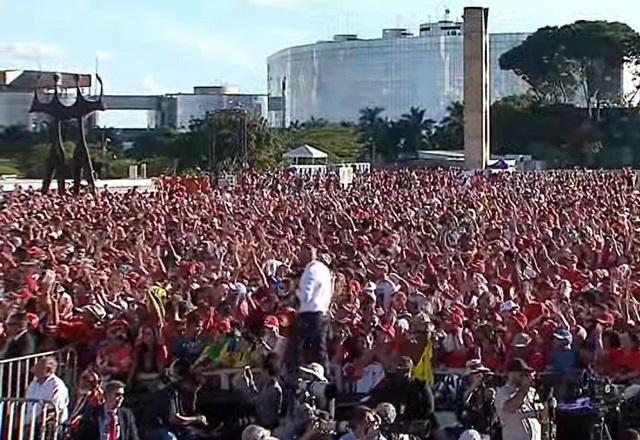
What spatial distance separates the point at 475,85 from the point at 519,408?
62.0 metres

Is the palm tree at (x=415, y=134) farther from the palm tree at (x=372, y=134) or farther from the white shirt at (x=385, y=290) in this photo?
the white shirt at (x=385, y=290)

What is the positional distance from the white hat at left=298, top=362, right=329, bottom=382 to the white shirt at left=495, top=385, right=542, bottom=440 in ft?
5.33

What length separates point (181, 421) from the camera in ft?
33.9

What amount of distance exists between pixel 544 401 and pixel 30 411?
11.3ft

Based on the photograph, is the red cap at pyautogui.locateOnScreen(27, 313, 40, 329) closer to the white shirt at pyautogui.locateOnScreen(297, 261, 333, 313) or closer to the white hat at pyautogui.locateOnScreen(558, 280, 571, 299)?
the white shirt at pyautogui.locateOnScreen(297, 261, 333, 313)

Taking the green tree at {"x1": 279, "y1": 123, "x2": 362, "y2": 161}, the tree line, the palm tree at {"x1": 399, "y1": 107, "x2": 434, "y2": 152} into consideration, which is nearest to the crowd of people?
the tree line

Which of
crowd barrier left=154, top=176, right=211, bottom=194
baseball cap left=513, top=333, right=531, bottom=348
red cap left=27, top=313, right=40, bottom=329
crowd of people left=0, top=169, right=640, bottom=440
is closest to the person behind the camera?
baseball cap left=513, top=333, right=531, bottom=348

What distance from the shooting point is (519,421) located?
913 cm

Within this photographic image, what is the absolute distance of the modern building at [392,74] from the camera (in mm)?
155750

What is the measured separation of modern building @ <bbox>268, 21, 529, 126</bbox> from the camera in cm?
15575

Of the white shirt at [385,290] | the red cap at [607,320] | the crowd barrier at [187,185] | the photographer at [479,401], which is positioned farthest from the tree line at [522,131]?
the photographer at [479,401]

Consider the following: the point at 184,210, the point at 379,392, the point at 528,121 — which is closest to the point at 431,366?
the point at 379,392

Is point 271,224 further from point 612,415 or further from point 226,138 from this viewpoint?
point 226,138

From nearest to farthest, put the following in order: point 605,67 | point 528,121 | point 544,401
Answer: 1. point 544,401
2. point 528,121
3. point 605,67
